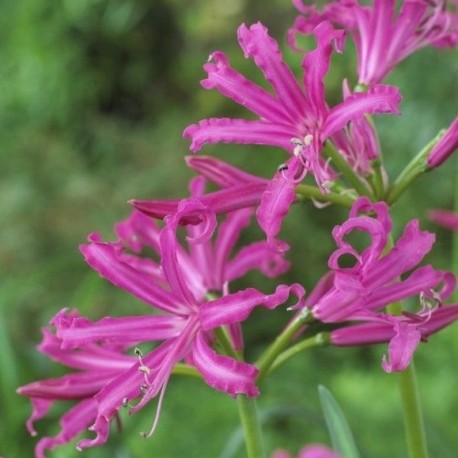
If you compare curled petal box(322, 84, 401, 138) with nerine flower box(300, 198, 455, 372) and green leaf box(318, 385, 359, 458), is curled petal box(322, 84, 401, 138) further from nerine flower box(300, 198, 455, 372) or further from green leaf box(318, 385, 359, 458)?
green leaf box(318, 385, 359, 458)

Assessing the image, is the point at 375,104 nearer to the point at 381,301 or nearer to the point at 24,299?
the point at 381,301

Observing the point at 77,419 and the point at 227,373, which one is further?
the point at 77,419

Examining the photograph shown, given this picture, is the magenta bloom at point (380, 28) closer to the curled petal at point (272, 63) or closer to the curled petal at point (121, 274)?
the curled petal at point (272, 63)

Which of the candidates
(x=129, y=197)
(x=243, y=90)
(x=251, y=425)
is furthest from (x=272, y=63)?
(x=129, y=197)

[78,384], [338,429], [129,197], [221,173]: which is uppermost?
[221,173]

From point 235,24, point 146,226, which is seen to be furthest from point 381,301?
point 235,24

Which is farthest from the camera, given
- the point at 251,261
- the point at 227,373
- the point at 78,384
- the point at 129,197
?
the point at 129,197

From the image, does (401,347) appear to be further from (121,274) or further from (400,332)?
(121,274)

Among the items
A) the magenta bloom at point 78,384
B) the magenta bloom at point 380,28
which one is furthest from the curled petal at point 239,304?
the magenta bloom at point 380,28
